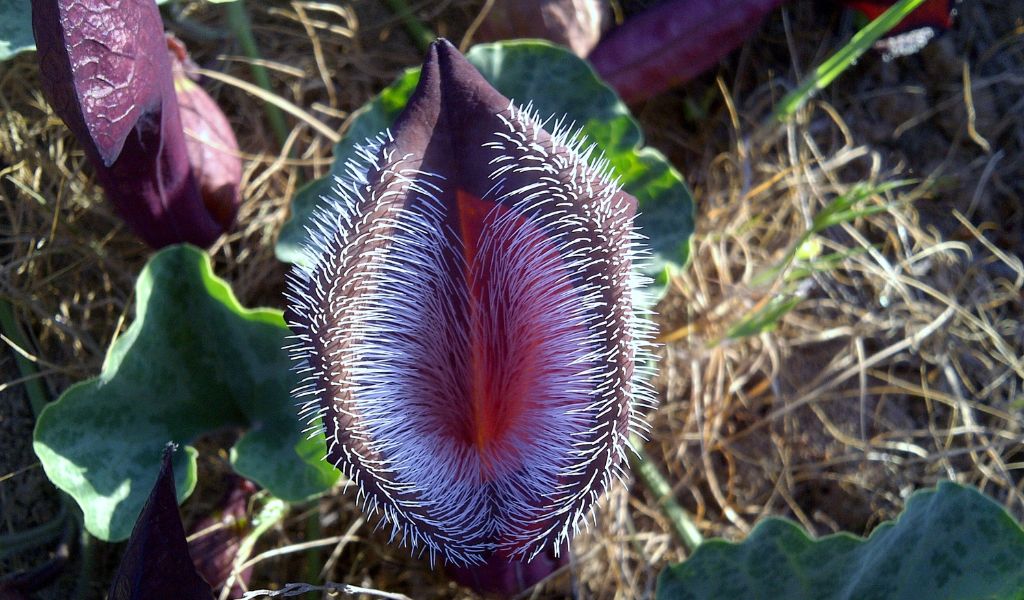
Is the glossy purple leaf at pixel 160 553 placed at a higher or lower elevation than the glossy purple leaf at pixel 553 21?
lower

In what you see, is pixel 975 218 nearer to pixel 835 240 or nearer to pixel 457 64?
pixel 835 240

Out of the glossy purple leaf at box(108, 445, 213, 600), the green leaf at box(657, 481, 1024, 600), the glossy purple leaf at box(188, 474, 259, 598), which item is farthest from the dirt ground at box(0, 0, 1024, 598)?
the glossy purple leaf at box(108, 445, 213, 600)

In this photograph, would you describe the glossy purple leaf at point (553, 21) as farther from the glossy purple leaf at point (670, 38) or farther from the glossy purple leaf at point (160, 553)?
the glossy purple leaf at point (160, 553)

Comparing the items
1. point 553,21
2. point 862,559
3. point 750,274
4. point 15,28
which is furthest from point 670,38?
point 15,28

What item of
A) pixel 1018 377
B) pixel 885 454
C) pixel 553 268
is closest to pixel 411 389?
pixel 553 268

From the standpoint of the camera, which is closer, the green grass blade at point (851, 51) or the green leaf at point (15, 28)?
the green leaf at point (15, 28)

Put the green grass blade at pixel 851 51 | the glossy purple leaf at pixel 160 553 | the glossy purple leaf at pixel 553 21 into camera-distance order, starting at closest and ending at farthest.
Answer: the glossy purple leaf at pixel 160 553 < the green grass blade at pixel 851 51 < the glossy purple leaf at pixel 553 21

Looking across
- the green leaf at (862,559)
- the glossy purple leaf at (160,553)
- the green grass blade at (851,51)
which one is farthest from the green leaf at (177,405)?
the green grass blade at (851,51)

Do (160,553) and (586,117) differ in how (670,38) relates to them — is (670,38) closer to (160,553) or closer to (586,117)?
(586,117)
